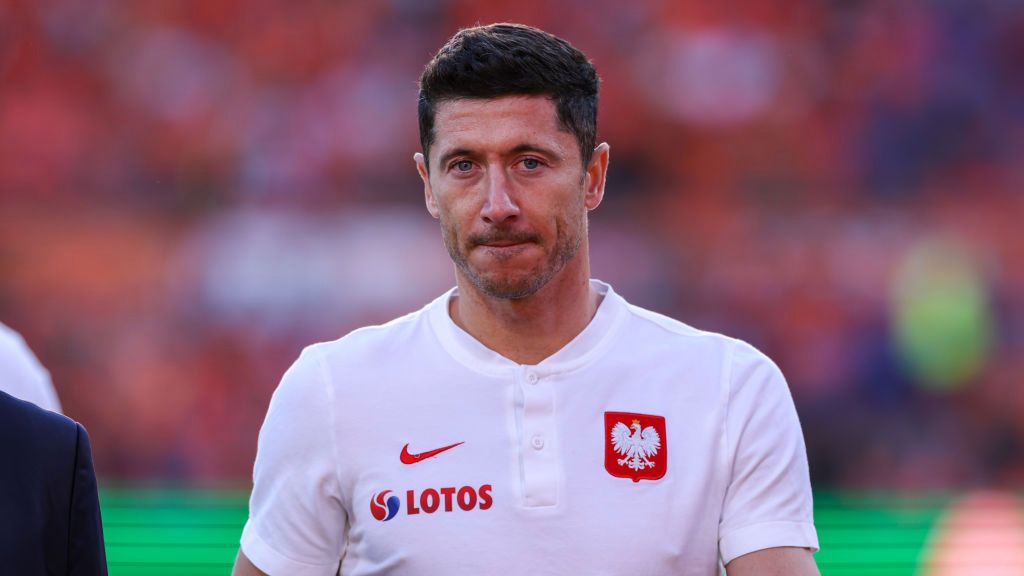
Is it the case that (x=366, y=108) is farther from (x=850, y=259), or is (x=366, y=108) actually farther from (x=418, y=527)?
(x=418, y=527)

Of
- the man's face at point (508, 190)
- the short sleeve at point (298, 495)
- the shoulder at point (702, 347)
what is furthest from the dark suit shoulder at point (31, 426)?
the shoulder at point (702, 347)

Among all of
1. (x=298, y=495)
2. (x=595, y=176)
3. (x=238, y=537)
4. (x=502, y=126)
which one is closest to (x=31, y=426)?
(x=298, y=495)

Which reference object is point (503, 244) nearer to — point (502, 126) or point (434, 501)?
point (502, 126)

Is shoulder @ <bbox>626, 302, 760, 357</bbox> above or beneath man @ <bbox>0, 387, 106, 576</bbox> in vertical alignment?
above

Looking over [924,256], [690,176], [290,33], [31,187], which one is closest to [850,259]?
[924,256]

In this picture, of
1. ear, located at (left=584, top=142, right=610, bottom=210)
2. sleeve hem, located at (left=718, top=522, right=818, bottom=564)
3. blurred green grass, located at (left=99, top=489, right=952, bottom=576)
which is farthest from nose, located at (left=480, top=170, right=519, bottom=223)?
blurred green grass, located at (left=99, top=489, right=952, bottom=576)

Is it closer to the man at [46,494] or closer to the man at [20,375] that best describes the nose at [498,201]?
the man at [46,494]

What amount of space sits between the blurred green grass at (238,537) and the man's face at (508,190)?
2.90 m

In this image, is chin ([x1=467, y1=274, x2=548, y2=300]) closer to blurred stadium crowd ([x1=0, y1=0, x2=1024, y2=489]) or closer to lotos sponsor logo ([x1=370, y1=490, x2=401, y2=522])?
lotos sponsor logo ([x1=370, y1=490, x2=401, y2=522])

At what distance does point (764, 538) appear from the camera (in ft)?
6.40

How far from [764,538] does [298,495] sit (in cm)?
73

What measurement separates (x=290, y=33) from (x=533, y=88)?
5.96 metres

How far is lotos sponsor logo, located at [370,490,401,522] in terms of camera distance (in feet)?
6.55

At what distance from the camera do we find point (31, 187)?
7508 millimetres
